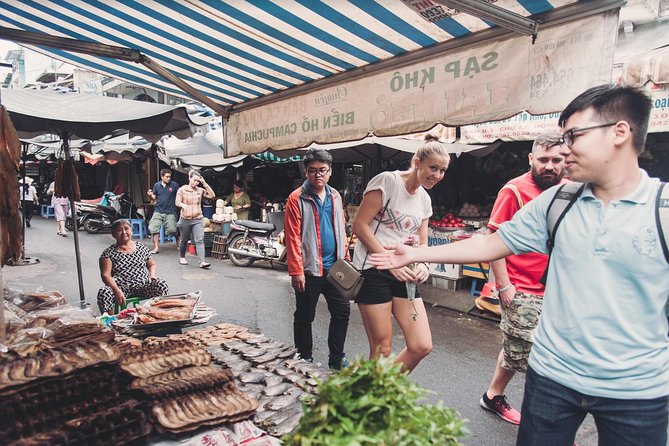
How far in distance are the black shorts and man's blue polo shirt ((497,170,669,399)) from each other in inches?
58.4

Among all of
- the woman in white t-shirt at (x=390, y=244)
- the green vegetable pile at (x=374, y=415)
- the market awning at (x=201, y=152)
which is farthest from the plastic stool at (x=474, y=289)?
the market awning at (x=201, y=152)

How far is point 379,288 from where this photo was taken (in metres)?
3.06

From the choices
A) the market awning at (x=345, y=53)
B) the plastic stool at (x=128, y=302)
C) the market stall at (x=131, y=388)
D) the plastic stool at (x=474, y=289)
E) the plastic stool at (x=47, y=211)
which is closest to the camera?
the market stall at (x=131, y=388)

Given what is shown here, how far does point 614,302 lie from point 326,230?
8.73 ft

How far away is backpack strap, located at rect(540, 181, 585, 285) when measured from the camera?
5.61 ft

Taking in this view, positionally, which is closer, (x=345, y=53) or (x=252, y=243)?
(x=345, y=53)

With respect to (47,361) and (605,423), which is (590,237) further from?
(47,361)

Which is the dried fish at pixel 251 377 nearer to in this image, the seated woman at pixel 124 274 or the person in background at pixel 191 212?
the seated woman at pixel 124 274

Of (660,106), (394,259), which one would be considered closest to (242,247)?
(660,106)

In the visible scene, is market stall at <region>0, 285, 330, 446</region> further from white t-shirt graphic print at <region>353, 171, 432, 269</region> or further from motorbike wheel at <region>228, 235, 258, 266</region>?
motorbike wheel at <region>228, 235, 258, 266</region>

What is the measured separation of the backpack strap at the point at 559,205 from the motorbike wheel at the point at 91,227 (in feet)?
53.9

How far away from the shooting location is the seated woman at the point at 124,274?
4.76 meters

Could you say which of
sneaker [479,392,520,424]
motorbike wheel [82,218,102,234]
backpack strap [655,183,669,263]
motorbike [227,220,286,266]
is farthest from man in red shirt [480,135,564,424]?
motorbike wheel [82,218,102,234]

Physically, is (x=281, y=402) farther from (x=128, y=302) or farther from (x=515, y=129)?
(x=515, y=129)
